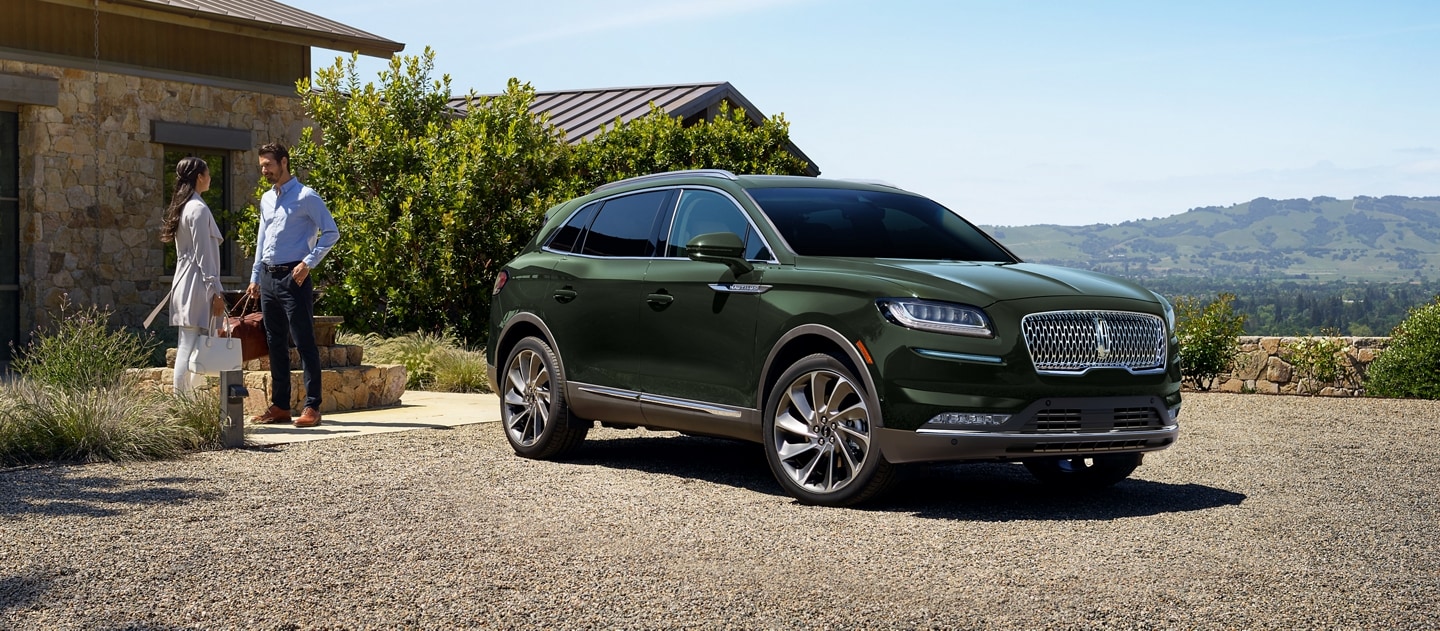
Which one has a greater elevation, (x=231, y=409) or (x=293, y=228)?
(x=293, y=228)

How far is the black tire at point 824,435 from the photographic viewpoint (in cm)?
688

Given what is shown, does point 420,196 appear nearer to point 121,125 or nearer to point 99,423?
point 121,125

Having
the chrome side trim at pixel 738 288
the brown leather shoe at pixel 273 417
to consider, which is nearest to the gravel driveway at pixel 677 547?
the chrome side trim at pixel 738 288

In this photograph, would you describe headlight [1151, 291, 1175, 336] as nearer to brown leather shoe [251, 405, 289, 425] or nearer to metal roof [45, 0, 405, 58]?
brown leather shoe [251, 405, 289, 425]

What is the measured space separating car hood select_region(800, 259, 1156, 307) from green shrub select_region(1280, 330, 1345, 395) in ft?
38.4

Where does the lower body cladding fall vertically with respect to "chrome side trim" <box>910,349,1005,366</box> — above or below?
below

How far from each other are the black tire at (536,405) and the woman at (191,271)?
2213mm

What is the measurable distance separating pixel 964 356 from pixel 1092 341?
2.35 feet

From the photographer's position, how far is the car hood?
22.4 feet

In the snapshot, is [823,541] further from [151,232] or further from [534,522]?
[151,232]

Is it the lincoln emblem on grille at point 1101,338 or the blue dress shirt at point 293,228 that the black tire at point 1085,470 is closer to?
the lincoln emblem on grille at point 1101,338

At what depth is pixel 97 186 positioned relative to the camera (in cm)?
1619

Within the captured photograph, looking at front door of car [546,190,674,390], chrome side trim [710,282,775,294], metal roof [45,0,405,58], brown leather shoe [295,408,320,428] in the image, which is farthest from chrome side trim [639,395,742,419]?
metal roof [45,0,405,58]

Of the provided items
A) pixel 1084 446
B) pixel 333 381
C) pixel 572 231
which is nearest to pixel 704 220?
pixel 572 231
